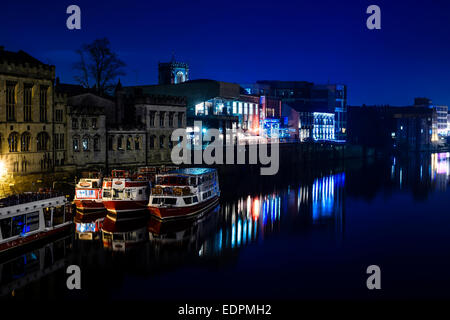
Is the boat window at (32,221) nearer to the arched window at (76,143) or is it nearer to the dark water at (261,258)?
the dark water at (261,258)

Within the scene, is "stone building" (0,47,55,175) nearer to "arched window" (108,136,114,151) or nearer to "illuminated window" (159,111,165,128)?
"arched window" (108,136,114,151)

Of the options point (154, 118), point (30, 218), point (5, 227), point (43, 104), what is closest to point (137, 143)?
point (154, 118)

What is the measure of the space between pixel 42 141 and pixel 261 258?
31.2 metres

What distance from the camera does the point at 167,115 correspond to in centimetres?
7462

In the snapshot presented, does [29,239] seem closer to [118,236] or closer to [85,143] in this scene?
[118,236]

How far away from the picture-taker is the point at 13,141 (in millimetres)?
51750

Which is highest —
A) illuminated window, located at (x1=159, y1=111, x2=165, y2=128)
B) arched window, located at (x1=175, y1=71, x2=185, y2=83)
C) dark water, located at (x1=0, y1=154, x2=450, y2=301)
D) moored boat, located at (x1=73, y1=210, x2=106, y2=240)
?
arched window, located at (x1=175, y1=71, x2=185, y2=83)

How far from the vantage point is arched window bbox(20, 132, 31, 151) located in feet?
173

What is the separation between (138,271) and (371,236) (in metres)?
20.6

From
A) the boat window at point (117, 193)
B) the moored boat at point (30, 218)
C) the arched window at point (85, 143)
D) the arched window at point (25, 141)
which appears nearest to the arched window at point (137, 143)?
the arched window at point (85, 143)

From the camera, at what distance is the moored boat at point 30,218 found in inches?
1249

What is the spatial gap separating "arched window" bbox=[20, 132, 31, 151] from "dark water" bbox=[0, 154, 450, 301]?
17.1 meters

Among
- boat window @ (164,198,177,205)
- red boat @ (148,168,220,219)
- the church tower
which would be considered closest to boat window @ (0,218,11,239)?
red boat @ (148,168,220,219)

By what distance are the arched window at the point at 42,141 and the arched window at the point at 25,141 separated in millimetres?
1363
